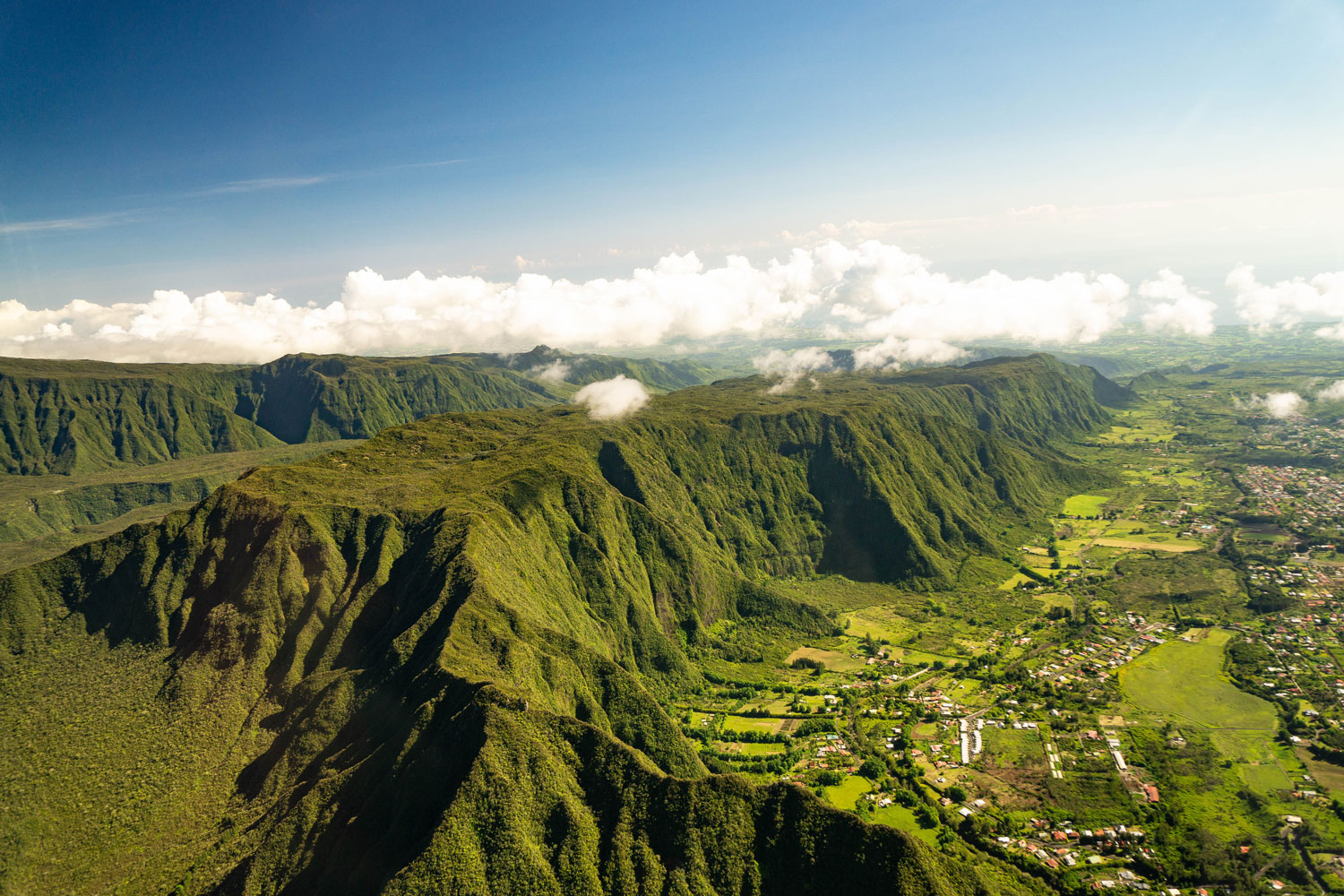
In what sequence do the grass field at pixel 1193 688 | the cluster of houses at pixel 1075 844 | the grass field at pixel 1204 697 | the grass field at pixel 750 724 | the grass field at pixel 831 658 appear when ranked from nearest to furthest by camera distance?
the cluster of houses at pixel 1075 844
the grass field at pixel 1204 697
the grass field at pixel 1193 688
the grass field at pixel 750 724
the grass field at pixel 831 658

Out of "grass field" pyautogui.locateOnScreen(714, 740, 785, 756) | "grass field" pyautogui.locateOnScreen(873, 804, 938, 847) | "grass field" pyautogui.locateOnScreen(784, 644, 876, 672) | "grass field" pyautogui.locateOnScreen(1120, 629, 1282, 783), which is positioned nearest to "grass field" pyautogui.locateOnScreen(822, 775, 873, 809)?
"grass field" pyautogui.locateOnScreen(873, 804, 938, 847)

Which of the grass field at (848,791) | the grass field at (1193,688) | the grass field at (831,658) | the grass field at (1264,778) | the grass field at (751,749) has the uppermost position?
the grass field at (848,791)

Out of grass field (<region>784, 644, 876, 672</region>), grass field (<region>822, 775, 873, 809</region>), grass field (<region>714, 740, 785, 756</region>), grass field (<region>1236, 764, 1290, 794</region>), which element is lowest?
grass field (<region>784, 644, 876, 672</region>)

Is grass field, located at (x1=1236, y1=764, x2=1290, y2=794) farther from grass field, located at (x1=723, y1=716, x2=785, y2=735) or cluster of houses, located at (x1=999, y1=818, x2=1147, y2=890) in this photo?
grass field, located at (x1=723, y1=716, x2=785, y2=735)

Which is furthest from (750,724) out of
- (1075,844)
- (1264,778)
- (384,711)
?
(1264,778)

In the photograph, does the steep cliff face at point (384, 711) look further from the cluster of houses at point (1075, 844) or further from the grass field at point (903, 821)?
the cluster of houses at point (1075, 844)

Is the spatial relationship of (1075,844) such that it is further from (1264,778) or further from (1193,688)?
(1193,688)

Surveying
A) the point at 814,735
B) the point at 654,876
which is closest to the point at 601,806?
the point at 654,876

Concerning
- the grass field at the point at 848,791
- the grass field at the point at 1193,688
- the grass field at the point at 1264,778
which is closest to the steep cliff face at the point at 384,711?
the grass field at the point at 848,791

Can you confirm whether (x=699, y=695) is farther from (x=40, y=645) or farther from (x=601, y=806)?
(x=40, y=645)

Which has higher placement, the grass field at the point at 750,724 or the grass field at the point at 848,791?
the grass field at the point at 848,791
